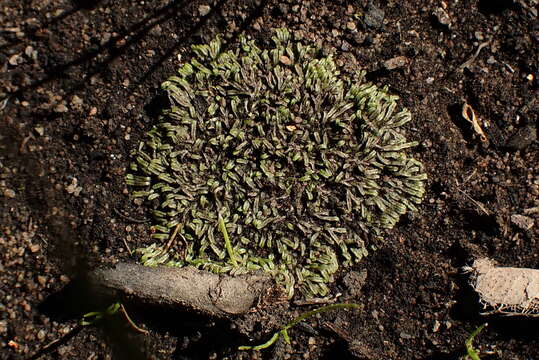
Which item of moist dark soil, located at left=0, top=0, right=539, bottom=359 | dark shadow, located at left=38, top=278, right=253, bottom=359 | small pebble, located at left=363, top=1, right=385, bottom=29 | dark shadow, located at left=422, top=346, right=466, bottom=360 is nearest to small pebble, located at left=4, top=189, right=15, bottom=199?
moist dark soil, located at left=0, top=0, right=539, bottom=359

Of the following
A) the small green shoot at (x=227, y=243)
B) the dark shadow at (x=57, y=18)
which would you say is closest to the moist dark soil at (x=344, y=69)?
the dark shadow at (x=57, y=18)

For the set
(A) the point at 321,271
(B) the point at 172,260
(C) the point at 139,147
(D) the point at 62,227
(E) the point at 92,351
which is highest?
(C) the point at 139,147

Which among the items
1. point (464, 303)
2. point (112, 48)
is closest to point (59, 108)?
point (112, 48)

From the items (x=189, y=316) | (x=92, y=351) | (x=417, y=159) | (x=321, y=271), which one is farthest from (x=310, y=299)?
(x=92, y=351)

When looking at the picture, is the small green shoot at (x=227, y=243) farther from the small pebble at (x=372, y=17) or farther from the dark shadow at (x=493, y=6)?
the dark shadow at (x=493, y=6)

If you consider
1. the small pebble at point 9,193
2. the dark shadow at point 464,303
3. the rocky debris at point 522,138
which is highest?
the small pebble at point 9,193

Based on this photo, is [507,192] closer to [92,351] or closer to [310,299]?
[310,299]
